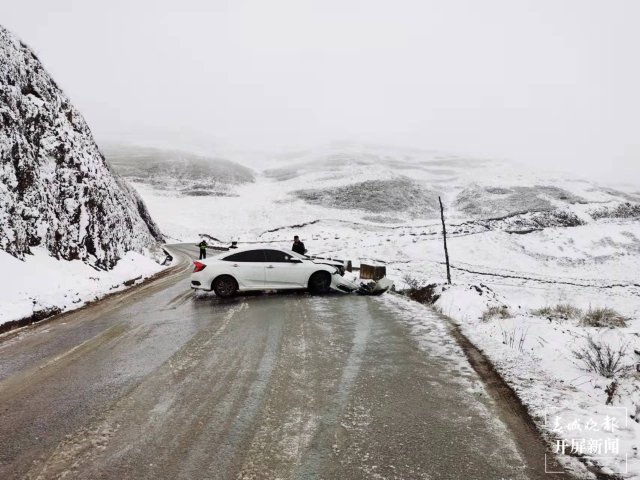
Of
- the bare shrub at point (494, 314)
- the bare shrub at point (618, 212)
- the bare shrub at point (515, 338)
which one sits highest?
the bare shrub at point (618, 212)

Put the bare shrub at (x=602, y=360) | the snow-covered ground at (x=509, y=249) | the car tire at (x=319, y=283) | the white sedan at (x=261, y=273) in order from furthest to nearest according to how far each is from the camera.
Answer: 1. the car tire at (x=319, y=283)
2. the white sedan at (x=261, y=273)
3. the bare shrub at (x=602, y=360)
4. the snow-covered ground at (x=509, y=249)

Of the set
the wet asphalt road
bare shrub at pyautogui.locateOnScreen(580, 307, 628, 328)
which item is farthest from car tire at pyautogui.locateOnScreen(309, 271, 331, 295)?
bare shrub at pyautogui.locateOnScreen(580, 307, 628, 328)

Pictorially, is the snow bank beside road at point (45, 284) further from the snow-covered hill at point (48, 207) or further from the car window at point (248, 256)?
the car window at point (248, 256)

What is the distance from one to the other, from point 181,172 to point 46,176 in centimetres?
9945

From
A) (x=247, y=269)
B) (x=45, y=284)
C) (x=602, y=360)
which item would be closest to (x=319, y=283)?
(x=247, y=269)

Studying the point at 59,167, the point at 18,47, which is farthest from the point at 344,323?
the point at 18,47

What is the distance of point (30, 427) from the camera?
13.3 ft

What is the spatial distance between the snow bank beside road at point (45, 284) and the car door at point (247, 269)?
4.05 meters

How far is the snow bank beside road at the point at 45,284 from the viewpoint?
32.2 ft

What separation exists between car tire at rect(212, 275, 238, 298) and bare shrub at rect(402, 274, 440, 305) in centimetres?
506

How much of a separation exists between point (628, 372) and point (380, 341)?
326 centimetres

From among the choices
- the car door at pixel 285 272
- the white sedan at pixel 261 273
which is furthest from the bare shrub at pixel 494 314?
the car door at pixel 285 272

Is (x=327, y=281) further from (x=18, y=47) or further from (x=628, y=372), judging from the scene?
(x=18, y=47)

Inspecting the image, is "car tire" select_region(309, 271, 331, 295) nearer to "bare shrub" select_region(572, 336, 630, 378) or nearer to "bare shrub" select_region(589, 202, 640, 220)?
"bare shrub" select_region(572, 336, 630, 378)
